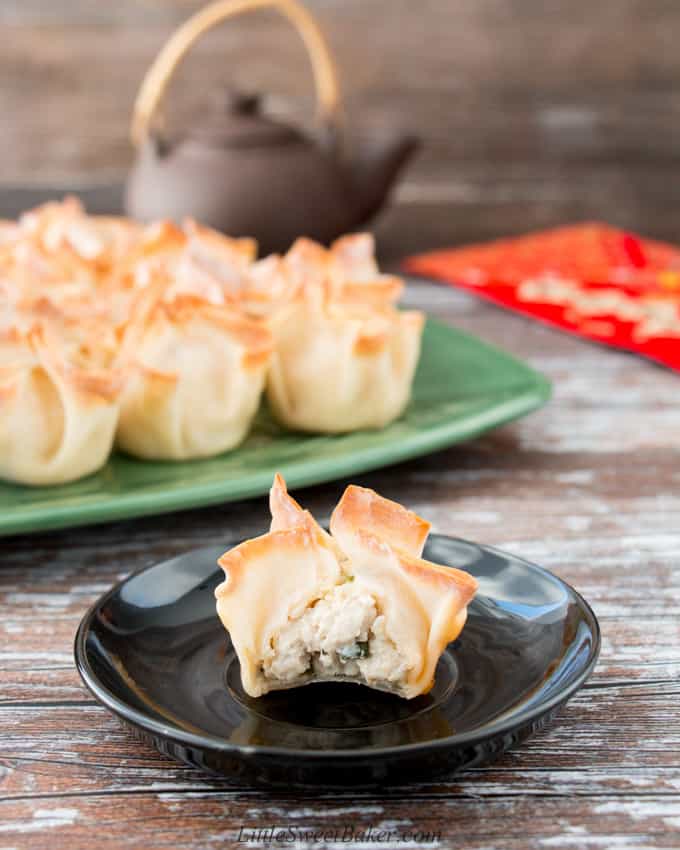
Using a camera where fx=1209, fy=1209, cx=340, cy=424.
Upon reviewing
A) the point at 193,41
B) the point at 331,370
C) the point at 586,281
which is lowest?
the point at 586,281

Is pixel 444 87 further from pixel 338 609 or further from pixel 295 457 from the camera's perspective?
pixel 338 609

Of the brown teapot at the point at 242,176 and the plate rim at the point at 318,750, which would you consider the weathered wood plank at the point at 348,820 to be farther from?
the brown teapot at the point at 242,176

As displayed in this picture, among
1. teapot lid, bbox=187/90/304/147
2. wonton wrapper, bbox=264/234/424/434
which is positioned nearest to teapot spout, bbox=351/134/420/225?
teapot lid, bbox=187/90/304/147

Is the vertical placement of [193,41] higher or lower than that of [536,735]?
higher

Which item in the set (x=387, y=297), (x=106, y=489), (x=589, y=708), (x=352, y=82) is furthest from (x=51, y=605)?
(x=352, y=82)

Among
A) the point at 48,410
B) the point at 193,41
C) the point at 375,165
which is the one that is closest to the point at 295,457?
the point at 48,410

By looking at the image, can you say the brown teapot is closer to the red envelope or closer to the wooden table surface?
the red envelope
